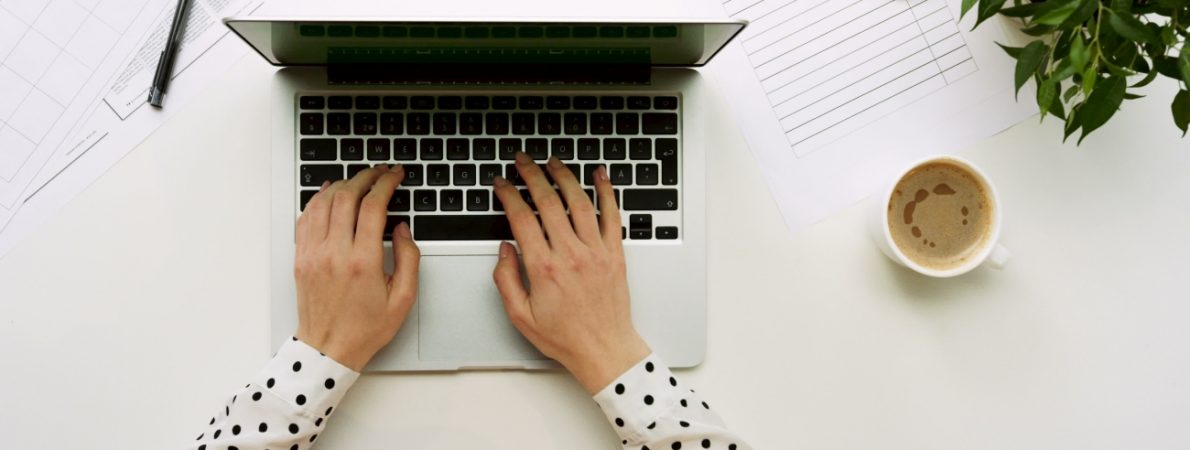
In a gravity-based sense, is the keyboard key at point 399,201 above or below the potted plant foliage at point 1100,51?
below

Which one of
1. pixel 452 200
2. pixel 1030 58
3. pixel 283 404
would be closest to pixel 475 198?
pixel 452 200

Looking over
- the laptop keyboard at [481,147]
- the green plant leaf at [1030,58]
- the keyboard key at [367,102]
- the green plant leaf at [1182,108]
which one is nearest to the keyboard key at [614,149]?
the laptop keyboard at [481,147]

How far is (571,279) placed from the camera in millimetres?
614

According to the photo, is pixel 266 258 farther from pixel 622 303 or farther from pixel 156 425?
pixel 622 303

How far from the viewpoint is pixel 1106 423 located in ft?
2.22

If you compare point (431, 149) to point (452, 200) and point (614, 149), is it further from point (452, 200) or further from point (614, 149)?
point (614, 149)

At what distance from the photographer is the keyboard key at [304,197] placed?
618 mm

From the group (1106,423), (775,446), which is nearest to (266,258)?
(775,446)

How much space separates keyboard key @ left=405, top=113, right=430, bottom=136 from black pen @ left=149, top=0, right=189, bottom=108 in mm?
243

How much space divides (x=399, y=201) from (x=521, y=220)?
0.38ft

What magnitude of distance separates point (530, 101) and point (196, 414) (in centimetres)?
44

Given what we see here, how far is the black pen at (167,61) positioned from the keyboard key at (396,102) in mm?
222

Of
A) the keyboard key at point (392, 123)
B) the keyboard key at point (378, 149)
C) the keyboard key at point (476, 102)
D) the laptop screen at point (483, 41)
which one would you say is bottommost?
the keyboard key at point (378, 149)

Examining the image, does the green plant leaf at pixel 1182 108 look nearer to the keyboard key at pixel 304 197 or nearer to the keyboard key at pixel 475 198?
the keyboard key at pixel 475 198
